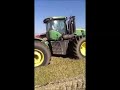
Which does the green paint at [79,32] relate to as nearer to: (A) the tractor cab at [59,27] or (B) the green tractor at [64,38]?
(B) the green tractor at [64,38]

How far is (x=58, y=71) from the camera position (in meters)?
5.66

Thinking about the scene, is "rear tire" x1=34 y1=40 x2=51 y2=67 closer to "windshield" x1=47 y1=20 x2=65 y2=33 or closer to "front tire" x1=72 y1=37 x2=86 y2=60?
"front tire" x1=72 y1=37 x2=86 y2=60

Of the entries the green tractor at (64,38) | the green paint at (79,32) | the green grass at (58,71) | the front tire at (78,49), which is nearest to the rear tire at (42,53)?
the green grass at (58,71)

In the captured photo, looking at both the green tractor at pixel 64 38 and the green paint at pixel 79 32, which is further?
the green paint at pixel 79 32

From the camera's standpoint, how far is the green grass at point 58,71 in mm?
5180

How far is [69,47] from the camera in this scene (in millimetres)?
7324

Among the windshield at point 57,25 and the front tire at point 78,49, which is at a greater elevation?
the windshield at point 57,25

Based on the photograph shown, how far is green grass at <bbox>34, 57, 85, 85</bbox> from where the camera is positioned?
5180 mm

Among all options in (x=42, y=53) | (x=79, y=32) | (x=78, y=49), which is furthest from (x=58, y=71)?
(x=79, y=32)

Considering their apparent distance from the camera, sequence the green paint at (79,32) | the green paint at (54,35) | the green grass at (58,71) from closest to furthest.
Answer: the green grass at (58,71) < the green paint at (54,35) < the green paint at (79,32)

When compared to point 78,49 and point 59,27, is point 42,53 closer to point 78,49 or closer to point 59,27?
point 78,49

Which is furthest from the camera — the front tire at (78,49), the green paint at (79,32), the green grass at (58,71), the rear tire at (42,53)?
the green paint at (79,32)

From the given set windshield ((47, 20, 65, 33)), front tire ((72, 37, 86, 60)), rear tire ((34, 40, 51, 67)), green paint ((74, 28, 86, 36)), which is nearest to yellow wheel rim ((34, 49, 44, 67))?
rear tire ((34, 40, 51, 67))
